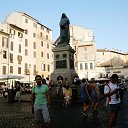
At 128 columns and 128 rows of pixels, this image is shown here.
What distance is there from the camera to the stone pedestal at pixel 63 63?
2126 centimetres

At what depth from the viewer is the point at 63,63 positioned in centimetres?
2162

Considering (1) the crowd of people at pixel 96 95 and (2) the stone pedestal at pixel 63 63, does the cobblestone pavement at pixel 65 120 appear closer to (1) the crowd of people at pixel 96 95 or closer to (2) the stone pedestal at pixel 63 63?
(1) the crowd of people at pixel 96 95

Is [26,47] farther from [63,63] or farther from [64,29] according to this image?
[63,63]

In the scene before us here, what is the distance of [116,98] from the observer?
803 centimetres

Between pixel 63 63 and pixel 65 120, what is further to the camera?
pixel 63 63

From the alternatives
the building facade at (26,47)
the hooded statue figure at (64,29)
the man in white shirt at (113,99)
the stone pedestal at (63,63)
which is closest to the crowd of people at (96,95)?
the man in white shirt at (113,99)

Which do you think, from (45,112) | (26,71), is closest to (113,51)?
(26,71)

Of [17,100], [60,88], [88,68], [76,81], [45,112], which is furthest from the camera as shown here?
[88,68]

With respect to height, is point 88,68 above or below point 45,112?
above

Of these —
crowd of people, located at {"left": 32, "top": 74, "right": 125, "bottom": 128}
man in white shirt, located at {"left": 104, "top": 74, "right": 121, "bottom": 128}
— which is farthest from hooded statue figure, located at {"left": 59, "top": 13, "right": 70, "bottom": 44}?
man in white shirt, located at {"left": 104, "top": 74, "right": 121, "bottom": 128}

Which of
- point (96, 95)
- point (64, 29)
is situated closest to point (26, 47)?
point (64, 29)

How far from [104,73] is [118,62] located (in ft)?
41.4

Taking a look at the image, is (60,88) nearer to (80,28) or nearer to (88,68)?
(88,68)

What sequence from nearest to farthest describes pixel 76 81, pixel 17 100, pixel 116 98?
pixel 116 98, pixel 76 81, pixel 17 100
